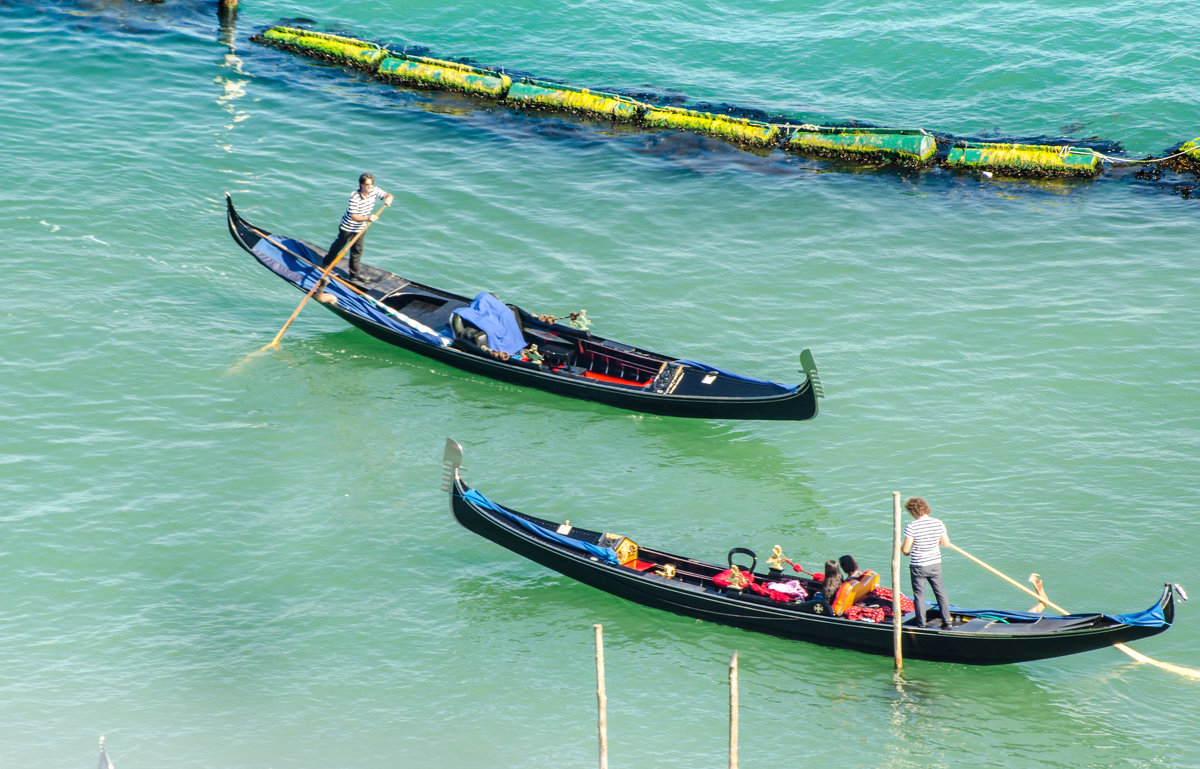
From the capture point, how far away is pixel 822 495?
12.8 meters

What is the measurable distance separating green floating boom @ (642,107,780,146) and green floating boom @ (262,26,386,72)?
6.57m

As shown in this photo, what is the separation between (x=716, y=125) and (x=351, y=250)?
9.27 m

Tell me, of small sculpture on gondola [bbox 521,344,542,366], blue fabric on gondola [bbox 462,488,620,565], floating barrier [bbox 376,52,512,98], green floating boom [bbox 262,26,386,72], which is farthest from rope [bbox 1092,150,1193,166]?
green floating boom [bbox 262,26,386,72]

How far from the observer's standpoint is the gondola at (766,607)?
9.53m

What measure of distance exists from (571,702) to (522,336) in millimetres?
6007

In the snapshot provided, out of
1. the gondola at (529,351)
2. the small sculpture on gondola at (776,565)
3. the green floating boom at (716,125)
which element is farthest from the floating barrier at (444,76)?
the small sculpture on gondola at (776,565)

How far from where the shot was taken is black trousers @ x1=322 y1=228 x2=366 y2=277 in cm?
1527

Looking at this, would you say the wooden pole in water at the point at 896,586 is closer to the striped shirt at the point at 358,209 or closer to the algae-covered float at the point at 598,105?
the striped shirt at the point at 358,209

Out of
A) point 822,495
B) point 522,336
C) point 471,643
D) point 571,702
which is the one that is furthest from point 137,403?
point 822,495

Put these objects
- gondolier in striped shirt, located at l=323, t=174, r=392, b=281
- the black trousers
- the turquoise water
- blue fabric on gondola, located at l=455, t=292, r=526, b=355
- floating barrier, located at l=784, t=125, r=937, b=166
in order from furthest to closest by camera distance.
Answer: floating barrier, located at l=784, t=125, r=937, b=166 → the black trousers → gondolier in striped shirt, located at l=323, t=174, r=392, b=281 → blue fabric on gondola, located at l=455, t=292, r=526, b=355 → the turquoise water

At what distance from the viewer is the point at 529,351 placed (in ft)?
47.7

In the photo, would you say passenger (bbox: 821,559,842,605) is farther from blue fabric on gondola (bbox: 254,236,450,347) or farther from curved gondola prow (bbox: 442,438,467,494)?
blue fabric on gondola (bbox: 254,236,450,347)

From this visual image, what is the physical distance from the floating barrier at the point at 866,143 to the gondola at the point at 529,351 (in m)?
8.37

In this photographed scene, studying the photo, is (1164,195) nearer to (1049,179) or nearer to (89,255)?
(1049,179)
